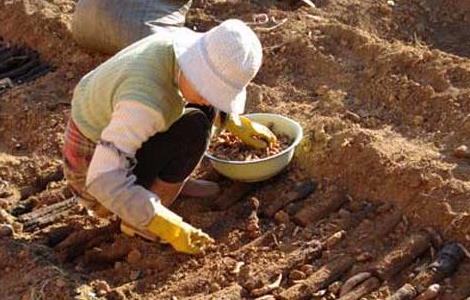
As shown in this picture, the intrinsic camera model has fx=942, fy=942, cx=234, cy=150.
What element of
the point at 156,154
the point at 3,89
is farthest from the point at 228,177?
the point at 3,89

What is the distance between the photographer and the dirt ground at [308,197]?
3424mm

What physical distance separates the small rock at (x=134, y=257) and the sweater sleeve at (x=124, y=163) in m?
0.37

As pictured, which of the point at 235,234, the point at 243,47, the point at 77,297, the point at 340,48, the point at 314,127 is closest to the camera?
the point at 243,47

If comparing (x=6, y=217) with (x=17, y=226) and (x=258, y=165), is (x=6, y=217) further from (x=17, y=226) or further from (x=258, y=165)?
(x=258, y=165)

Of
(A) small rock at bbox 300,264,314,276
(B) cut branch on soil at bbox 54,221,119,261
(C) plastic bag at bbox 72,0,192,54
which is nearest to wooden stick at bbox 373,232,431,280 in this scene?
(A) small rock at bbox 300,264,314,276

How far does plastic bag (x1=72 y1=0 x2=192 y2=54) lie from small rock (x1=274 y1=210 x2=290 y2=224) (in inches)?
55.2

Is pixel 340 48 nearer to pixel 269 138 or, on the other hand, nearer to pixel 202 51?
pixel 269 138

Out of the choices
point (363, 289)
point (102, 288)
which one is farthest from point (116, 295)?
point (363, 289)

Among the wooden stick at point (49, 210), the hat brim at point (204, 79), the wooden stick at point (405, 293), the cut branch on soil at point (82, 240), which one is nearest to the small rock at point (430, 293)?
the wooden stick at point (405, 293)

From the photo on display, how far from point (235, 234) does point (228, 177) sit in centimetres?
30

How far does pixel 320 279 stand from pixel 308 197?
1.72 ft

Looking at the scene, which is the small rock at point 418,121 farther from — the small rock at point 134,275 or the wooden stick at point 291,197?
the small rock at point 134,275

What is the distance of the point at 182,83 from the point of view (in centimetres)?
314

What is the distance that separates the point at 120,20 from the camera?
4.73 metres
